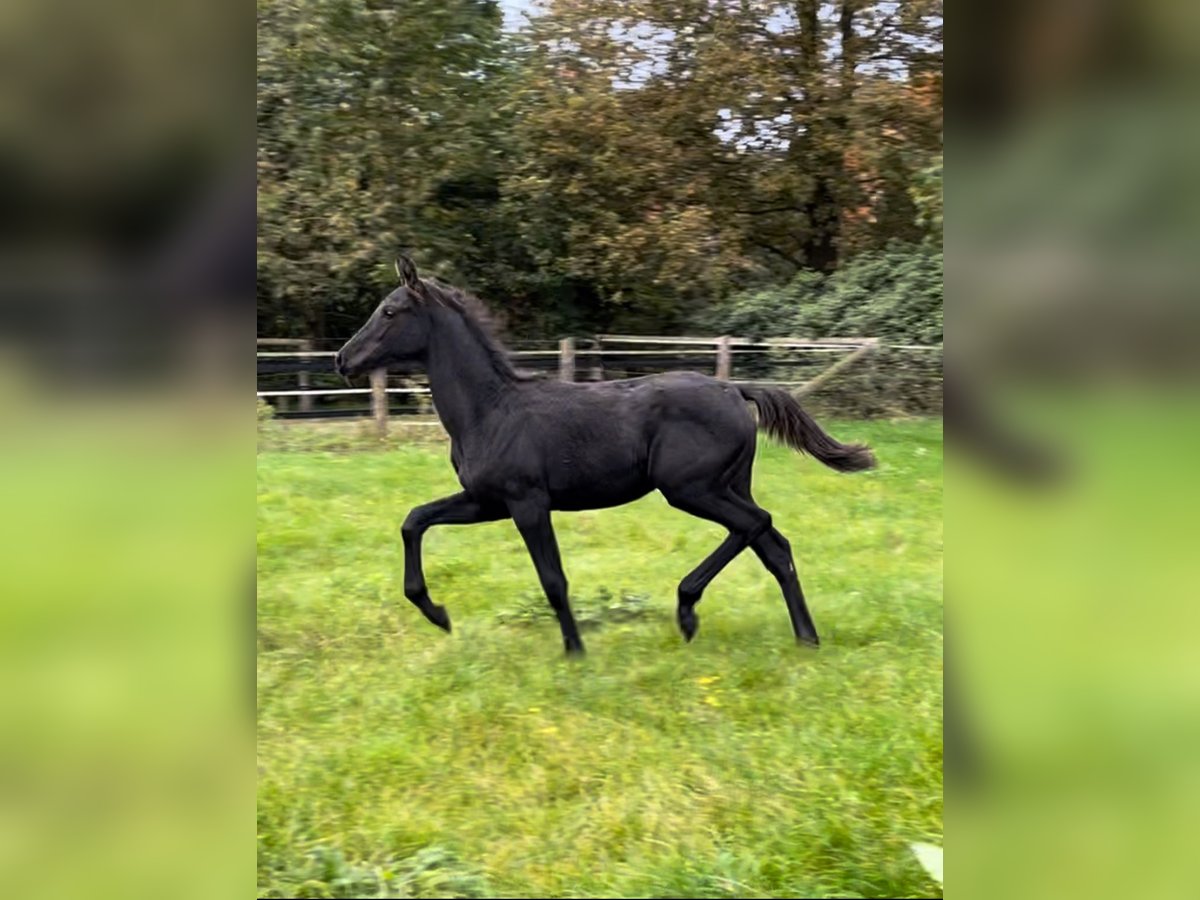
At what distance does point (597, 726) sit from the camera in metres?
3.61

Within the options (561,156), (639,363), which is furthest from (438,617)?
(561,156)

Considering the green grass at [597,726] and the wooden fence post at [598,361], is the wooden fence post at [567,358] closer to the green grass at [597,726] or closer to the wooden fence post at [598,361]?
the wooden fence post at [598,361]

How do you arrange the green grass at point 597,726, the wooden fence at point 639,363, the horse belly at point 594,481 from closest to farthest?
the green grass at point 597,726, the horse belly at point 594,481, the wooden fence at point 639,363

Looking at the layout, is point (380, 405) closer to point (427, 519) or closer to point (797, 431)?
point (427, 519)

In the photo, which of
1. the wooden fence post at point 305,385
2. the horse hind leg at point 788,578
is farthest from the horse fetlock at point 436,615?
the wooden fence post at point 305,385

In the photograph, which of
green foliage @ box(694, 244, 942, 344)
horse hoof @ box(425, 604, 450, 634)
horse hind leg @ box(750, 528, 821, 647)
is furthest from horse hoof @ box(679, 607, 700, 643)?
green foliage @ box(694, 244, 942, 344)

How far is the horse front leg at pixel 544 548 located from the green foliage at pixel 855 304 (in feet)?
26.2

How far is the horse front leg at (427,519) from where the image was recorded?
4310mm

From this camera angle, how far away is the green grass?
268 cm
